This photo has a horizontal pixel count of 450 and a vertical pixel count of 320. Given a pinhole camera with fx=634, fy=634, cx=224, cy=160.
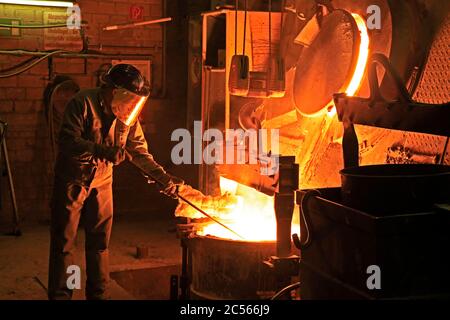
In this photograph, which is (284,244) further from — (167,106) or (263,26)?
(167,106)

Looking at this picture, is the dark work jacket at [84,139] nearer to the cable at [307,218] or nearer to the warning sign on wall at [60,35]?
the cable at [307,218]

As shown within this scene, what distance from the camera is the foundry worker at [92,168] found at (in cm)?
439

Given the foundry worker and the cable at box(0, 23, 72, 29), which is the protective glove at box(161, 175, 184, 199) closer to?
the foundry worker

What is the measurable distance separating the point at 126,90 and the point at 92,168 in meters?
0.61

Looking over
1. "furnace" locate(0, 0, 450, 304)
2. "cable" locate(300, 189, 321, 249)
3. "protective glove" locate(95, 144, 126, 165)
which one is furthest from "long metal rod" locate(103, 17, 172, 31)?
"cable" locate(300, 189, 321, 249)

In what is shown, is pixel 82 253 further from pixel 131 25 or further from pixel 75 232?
pixel 131 25

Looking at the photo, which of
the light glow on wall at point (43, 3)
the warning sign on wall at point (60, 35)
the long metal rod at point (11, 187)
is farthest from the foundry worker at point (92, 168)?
the warning sign on wall at point (60, 35)

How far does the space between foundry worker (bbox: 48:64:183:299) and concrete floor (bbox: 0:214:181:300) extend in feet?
1.31

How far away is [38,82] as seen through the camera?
7.47 meters

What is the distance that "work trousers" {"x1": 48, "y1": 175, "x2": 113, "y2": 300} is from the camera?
4.50 m

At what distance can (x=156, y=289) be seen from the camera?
5.72 m

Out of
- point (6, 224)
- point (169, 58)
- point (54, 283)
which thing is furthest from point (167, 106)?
point (54, 283)
